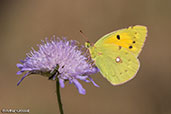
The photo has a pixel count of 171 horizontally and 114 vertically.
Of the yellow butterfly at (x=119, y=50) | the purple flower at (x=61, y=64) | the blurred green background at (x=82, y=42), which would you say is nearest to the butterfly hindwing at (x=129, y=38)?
the yellow butterfly at (x=119, y=50)

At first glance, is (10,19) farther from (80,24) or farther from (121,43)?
(121,43)

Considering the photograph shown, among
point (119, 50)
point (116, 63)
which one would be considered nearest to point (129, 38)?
point (119, 50)

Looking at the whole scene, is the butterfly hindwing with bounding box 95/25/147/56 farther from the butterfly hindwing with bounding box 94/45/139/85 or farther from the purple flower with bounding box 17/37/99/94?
the purple flower with bounding box 17/37/99/94

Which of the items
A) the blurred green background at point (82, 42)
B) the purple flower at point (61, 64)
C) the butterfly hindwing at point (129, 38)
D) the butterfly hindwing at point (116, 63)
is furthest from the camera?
the blurred green background at point (82, 42)

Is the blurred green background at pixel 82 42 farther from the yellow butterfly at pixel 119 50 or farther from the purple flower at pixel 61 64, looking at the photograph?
the purple flower at pixel 61 64

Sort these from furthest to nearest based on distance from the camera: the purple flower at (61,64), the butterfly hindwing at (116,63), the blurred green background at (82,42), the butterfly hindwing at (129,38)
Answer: the blurred green background at (82,42) → the butterfly hindwing at (129,38) → the butterfly hindwing at (116,63) → the purple flower at (61,64)

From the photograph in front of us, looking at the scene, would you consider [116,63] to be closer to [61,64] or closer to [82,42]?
[61,64]

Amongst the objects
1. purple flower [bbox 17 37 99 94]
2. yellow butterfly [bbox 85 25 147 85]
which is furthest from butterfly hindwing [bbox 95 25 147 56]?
purple flower [bbox 17 37 99 94]

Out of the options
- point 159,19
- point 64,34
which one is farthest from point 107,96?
point 159,19
